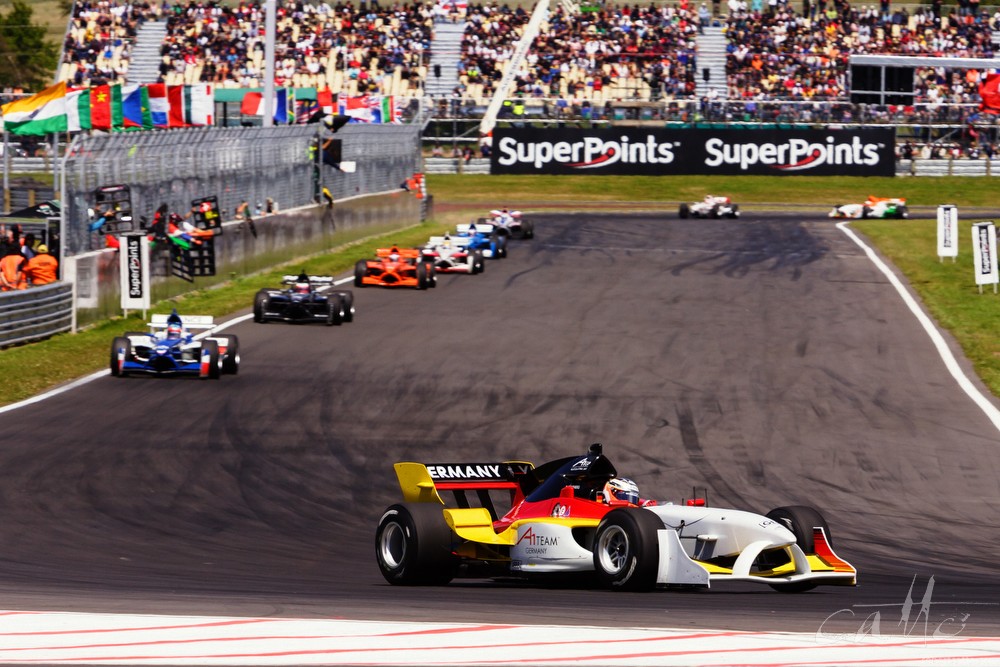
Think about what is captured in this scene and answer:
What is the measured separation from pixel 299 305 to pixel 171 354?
556 cm

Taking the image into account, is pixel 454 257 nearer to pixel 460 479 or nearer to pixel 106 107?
pixel 106 107

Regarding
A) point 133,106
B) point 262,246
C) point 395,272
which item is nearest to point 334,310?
point 395,272

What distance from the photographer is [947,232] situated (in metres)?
36.2

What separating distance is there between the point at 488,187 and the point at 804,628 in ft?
171

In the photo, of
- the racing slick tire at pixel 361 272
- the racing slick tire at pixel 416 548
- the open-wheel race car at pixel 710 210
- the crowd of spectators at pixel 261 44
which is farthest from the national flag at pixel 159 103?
the crowd of spectators at pixel 261 44

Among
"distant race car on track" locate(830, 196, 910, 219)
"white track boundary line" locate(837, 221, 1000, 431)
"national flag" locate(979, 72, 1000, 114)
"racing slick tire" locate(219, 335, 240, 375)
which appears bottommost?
"white track boundary line" locate(837, 221, 1000, 431)

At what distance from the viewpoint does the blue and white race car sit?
119 ft

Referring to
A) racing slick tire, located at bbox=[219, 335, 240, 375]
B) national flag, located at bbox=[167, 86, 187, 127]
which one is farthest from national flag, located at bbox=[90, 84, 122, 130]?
racing slick tire, located at bbox=[219, 335, 240, 375]

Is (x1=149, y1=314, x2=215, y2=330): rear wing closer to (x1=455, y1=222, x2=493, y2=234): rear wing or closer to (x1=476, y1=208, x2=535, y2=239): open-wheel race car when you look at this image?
(x1=455, y1=222, x2=493, y2=234): rear wing

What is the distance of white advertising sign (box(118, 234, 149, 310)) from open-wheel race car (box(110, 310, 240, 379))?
5.03m

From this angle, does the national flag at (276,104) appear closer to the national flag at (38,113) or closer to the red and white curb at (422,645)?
the national flag at (38,113)

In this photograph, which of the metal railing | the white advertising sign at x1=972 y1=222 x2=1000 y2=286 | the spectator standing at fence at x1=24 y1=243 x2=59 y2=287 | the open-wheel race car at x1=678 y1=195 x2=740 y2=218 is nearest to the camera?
the metal railing

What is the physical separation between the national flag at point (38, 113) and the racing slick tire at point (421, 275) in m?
8.23

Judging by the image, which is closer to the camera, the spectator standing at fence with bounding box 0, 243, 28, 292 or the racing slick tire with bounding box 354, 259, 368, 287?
the spectator standing at fence with bounding box 0, 243, 28, 292
